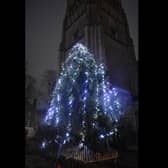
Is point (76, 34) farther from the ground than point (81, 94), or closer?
farther from the ground

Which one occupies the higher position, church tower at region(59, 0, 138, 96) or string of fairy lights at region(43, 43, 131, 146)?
church tower at region(59, 0, 138, 96)

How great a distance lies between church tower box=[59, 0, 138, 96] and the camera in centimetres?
376

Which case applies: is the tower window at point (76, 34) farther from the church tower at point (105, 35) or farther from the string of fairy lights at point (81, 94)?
the string of fairy lights at point (81, 94)

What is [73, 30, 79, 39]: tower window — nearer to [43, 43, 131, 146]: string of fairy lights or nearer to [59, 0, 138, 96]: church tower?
[59, 0, 138, 96]: church tower

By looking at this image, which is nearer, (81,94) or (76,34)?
(81,94)

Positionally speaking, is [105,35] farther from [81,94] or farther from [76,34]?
[81,94]

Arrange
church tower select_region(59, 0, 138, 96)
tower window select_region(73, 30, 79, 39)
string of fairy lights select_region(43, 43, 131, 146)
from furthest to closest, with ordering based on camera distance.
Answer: tower window select_region(73, 30, 79, 39) < church tower select_region(59, 0, 138, 96) < string of fairy lights select_region(43, 43, 131, 146)

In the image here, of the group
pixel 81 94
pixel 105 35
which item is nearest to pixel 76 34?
pixel 105 35

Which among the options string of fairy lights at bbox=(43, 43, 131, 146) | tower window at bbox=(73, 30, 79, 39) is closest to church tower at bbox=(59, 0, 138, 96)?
tower window at bbox=(73, 30, 79, 39)

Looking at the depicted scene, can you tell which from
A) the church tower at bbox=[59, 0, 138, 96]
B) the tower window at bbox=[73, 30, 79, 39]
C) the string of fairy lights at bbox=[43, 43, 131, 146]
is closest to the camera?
the string of fairy lights at bbox=[43, 43, 131, 146]

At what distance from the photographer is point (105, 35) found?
3.83m
